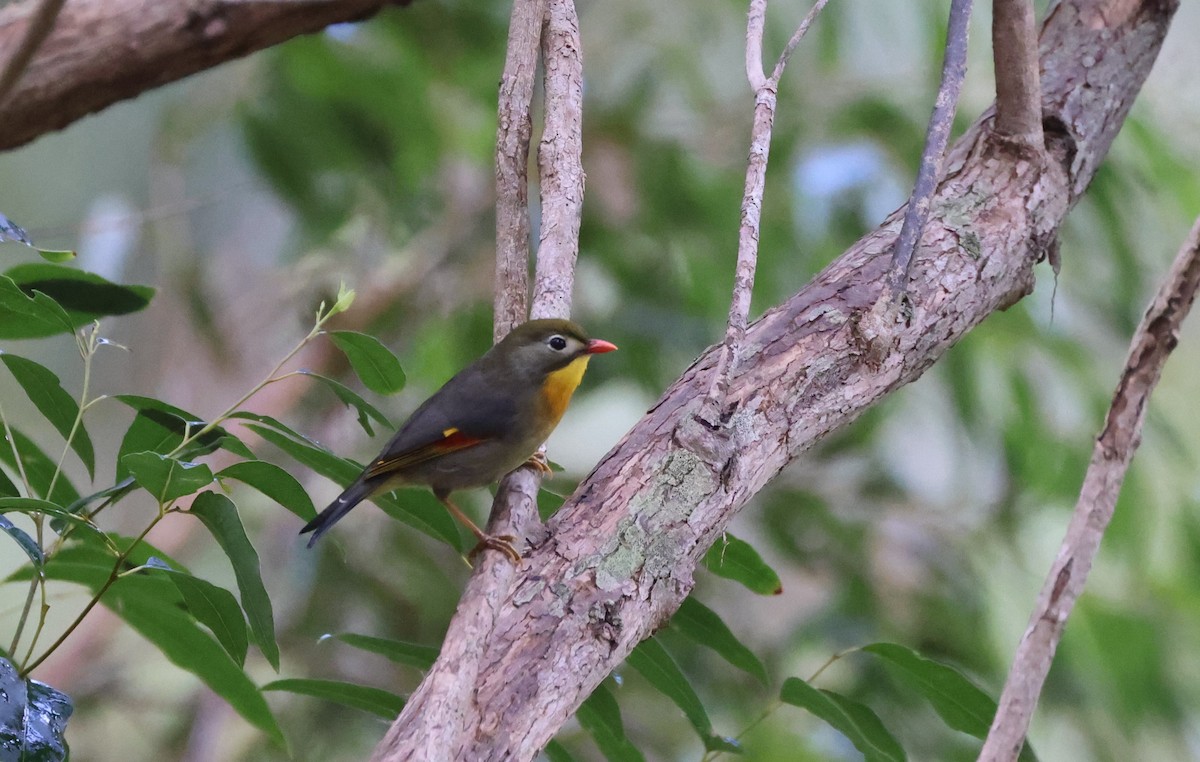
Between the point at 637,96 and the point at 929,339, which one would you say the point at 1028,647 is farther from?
the point at 637,96

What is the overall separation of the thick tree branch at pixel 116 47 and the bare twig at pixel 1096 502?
7.88ft

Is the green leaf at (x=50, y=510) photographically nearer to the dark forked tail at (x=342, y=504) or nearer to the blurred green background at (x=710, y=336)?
A: the dark forked tail at (x=342, y=504)

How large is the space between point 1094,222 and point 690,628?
342 cm

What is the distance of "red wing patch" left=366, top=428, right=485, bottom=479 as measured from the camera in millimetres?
2746

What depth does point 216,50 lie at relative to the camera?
3320mm

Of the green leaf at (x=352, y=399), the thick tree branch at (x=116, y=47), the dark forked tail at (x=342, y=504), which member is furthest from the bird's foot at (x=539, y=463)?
the thick tree branch at (x=116, y=47)

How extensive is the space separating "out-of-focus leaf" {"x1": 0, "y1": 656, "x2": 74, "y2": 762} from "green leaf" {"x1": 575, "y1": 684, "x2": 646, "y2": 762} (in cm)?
101

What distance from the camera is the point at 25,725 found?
165cm

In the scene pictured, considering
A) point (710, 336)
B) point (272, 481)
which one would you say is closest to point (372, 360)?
point (272, 481)

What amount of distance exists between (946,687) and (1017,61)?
1423 millimetres

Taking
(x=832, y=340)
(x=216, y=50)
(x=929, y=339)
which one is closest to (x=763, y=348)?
(x=832, y=340)

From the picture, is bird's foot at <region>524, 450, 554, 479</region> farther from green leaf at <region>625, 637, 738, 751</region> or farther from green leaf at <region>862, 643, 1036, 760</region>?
green leaf at <region>862, 643, 1036, 760</region>

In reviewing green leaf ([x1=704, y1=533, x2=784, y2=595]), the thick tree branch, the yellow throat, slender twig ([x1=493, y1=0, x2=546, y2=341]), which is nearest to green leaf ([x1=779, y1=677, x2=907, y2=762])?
green leaf ([x1=704, y1=533, x2=784, y2=595])

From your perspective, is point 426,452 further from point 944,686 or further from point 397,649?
point 944,686
